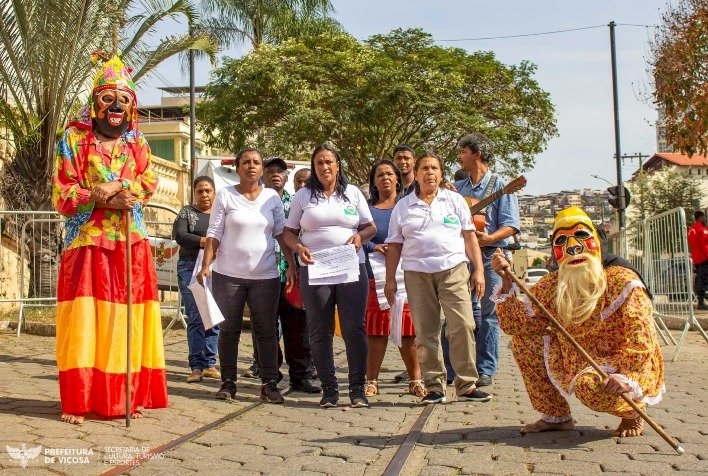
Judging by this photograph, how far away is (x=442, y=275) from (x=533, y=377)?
1690mm

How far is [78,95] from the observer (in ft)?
53.0

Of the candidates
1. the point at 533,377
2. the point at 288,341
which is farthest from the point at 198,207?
the point at 533,377

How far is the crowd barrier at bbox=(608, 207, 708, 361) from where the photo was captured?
1169 cm

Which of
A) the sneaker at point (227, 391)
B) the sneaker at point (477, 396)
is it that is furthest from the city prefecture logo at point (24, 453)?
the sneaker at point (477, 396)

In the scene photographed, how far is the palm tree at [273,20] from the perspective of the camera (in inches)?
1390

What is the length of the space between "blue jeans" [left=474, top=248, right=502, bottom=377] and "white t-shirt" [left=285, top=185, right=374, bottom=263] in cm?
122

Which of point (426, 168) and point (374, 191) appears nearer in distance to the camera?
point (426, 168)

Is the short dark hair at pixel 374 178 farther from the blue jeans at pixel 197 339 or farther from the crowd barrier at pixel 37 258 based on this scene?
the crowd barrier at pixel 37 258

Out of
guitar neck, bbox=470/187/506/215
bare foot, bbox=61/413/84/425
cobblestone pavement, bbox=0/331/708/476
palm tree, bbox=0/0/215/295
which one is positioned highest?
palm tree, bbox=0/0/215/295

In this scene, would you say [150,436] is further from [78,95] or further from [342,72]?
[342,72]

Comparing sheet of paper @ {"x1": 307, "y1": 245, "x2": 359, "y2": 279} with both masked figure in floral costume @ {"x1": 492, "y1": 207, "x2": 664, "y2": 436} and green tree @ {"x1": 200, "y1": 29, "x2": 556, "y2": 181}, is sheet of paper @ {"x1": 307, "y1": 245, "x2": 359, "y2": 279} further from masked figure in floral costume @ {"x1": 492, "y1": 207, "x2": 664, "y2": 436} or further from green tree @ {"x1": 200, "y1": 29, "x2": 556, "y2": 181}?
green tree @ {"x1": 200, "y1": 29, "x2": 556, "y2": 181}

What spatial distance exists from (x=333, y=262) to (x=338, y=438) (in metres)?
1.83

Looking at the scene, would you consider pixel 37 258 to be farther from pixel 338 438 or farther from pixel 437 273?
pixel 338 438

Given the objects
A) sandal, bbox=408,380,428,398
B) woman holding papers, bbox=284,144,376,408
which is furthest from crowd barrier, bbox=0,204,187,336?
woman holding papers, bbox=284,144,376,408
